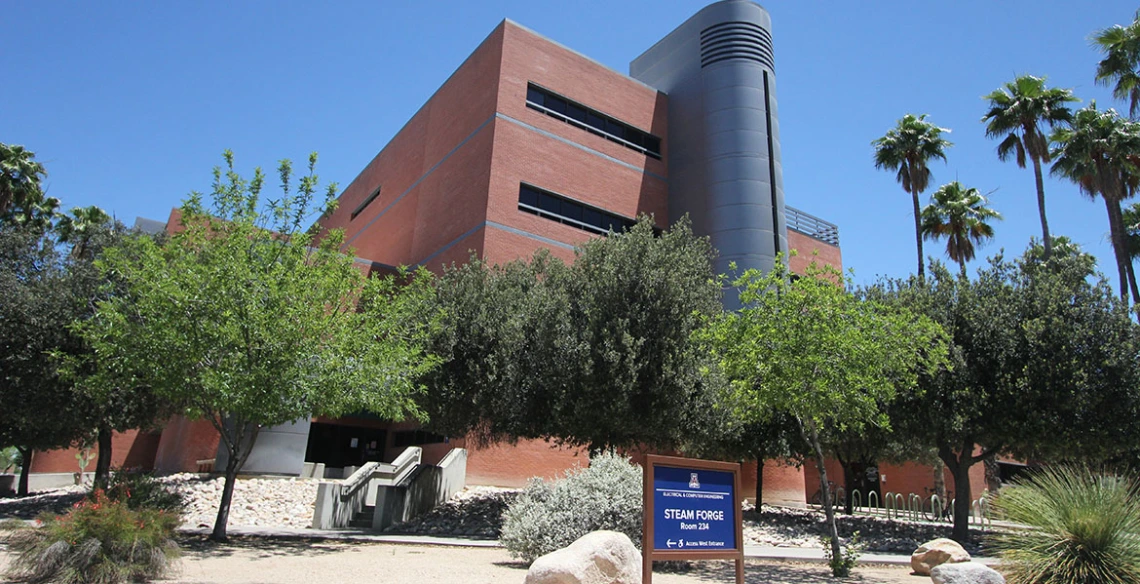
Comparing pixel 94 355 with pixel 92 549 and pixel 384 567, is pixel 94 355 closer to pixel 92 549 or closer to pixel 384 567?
pixel 92 549

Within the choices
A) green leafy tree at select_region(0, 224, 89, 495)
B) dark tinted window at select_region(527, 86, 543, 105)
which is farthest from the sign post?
dark tinted window at select_region(527, 86, 543, 105)

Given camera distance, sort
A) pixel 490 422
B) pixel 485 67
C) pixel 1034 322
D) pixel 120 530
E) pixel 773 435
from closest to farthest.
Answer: pixel 120 530, pixel 1034 322, pixel 490 422, pixel 773 435, pixel 485 67

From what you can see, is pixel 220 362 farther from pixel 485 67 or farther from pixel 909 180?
pixel 909 180

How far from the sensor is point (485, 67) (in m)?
32.7

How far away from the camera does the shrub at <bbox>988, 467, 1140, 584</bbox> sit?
859cm

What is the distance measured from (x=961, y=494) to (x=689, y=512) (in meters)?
16.4

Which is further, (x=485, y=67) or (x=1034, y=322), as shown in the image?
(x=485, y=67)

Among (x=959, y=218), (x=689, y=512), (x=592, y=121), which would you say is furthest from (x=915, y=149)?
(x=689, y=512)

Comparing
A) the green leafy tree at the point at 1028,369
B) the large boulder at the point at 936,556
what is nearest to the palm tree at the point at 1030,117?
the green leafy tree at the point at 1028,369

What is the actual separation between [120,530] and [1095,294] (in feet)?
74.9

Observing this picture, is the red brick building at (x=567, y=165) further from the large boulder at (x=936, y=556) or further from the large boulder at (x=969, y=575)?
the large boulder at (x=969, y=575)

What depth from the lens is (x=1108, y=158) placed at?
27094mm

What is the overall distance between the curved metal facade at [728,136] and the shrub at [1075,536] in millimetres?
22775

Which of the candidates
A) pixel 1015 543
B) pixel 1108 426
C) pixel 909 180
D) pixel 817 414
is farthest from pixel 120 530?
pixel 909 180
